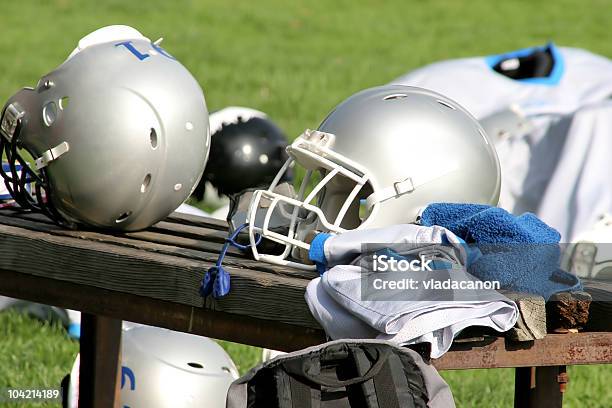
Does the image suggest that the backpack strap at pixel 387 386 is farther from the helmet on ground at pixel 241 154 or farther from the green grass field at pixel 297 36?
the green grass field at pixel 297 36

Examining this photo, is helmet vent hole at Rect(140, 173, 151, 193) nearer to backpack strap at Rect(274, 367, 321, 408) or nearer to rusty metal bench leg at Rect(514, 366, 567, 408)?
backpack strap at Rect(274, 367, 321, 408)

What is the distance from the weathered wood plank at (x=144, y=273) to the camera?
286 cm

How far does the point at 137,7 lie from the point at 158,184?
393 inches

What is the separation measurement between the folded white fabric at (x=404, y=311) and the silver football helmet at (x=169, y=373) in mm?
1339

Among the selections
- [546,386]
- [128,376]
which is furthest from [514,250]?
[128,376]

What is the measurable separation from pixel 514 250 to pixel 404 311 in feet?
1.26

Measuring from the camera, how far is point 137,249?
3305 millimetres

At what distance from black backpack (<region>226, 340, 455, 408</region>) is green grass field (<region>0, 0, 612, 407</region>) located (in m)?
6.31

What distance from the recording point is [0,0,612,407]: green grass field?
10.3 metres

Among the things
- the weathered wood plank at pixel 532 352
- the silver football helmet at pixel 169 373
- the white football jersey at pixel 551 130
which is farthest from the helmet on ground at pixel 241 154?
the weathered wood plank at pixel 532 352

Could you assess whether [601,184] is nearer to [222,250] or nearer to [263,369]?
[222,250]

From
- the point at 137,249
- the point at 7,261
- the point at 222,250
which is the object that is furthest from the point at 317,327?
A: the point at 7,261

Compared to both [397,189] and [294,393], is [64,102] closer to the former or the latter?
[397,189]

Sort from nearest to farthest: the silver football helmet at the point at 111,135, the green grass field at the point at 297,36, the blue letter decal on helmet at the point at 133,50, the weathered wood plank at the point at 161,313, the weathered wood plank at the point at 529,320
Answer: the weathered wood plank at the point at 529,320 → the weathered wood plank at the point at 161,313 → the silver football helmet at the point at 111,135 → the blue letter decal on helmet at the point at 133,50 → the green grass field at the point at 297,36
